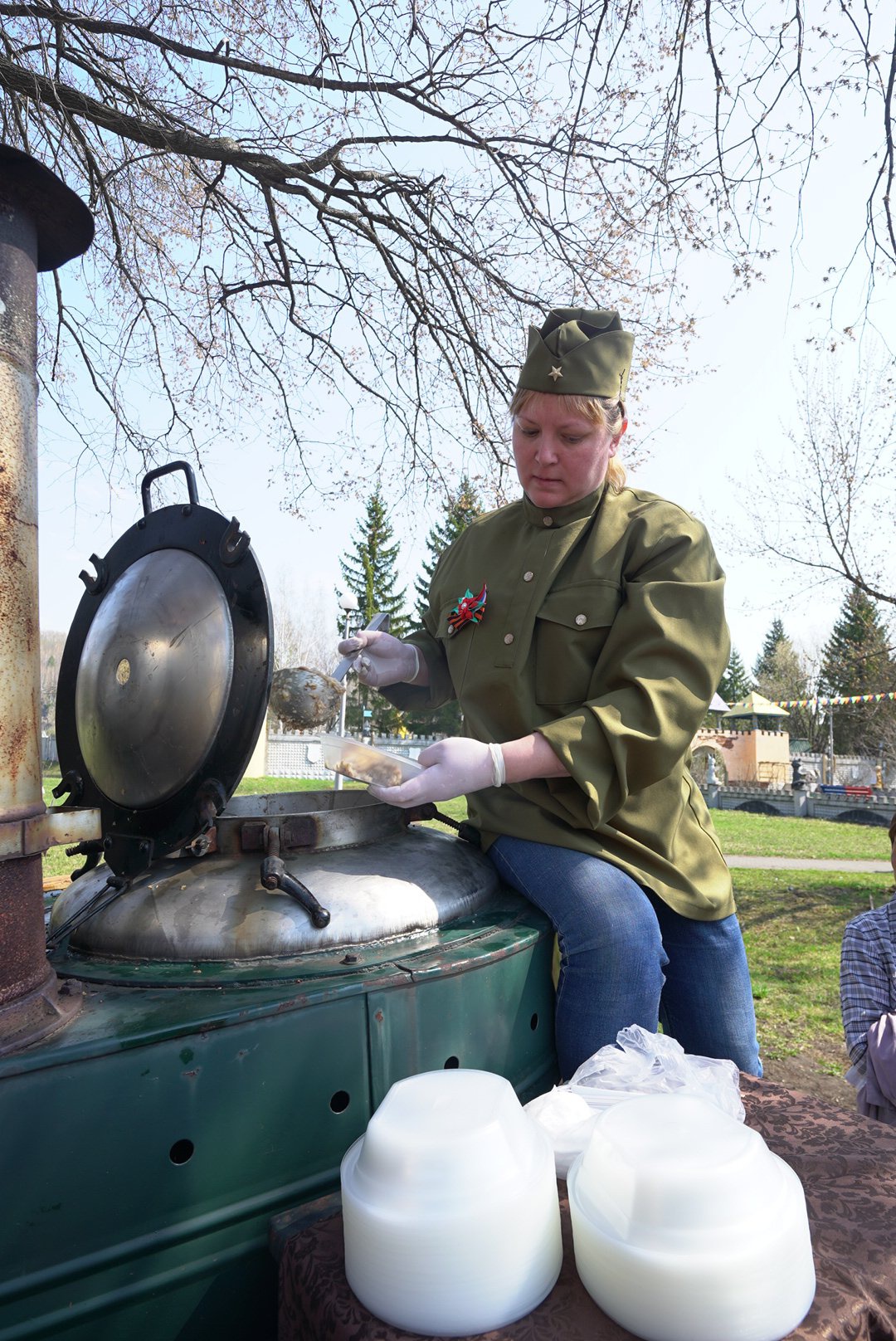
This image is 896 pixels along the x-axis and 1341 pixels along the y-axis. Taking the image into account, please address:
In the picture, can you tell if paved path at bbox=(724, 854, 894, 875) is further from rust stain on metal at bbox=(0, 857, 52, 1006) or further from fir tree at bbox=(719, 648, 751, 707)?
fir tree at bbox=(719, 648, 751, 707)

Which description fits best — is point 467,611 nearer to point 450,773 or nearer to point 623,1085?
point 450,773

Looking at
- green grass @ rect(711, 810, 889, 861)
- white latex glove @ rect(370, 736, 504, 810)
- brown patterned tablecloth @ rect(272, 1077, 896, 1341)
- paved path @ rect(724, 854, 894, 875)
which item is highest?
white latex glove @ rect(370, 736, 504, 810)

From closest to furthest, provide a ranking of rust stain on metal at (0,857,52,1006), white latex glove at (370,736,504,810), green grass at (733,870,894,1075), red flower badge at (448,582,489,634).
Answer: rust stain on metal at (0,857,52,1006), white latex glove at (370,736,504,810), red flower badge at (448,582,489,634), green grass at (733,870,894,1075)

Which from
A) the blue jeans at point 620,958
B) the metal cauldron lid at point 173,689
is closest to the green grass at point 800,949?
the blue jeans at point 620,958

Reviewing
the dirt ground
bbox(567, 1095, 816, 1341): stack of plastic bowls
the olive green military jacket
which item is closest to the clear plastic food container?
the olive green military jacket

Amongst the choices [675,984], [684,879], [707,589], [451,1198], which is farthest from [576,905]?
[451,1198]

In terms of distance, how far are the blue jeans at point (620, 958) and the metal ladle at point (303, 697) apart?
1.69ft

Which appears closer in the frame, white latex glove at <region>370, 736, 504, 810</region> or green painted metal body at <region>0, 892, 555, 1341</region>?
green painted metal body at <region>0, 892, 555, 1341</region>

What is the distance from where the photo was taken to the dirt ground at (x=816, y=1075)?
4.50 m

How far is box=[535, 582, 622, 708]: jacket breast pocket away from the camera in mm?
2004

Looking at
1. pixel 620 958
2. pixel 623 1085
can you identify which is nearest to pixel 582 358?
pixel 620 958

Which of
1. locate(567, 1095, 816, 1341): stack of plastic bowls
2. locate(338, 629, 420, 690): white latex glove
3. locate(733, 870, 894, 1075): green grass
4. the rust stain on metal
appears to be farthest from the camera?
locate(733, 870, 894, 1075): green grass

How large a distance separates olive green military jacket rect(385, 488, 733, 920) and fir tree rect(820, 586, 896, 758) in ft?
43.6

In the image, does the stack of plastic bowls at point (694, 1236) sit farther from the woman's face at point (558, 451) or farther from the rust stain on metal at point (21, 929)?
the woman's face at point (558, 451)
